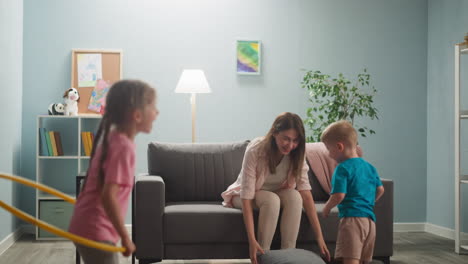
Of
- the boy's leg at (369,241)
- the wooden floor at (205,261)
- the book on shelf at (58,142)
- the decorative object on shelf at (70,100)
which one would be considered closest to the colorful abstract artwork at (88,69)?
the decorative object on shelf at (70,100)

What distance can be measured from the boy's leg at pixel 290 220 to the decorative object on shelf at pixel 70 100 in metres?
2.31

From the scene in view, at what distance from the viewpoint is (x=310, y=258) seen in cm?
284

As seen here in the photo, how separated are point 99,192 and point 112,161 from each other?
12 centimetres

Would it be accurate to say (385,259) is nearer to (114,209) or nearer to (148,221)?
(148,221)

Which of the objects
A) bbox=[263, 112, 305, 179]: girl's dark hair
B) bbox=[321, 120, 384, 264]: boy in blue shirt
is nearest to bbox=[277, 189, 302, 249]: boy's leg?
bbox=[263, 112, 305, 179]: girl's dark hair

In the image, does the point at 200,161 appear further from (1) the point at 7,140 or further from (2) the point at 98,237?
(2) the point at 98,237

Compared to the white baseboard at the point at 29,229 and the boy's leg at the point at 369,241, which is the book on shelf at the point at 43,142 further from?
the boy's leg at the point at 369,241

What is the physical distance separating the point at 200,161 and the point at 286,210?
929 mm

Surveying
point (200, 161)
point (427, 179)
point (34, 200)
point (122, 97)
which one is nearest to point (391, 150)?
point (427, 179)

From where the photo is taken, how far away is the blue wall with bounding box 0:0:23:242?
4117 millimetres

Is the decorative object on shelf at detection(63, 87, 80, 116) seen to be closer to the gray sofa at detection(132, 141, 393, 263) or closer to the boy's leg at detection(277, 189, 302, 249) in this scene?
the gray sofa at detection(132, 141, 393, 263)

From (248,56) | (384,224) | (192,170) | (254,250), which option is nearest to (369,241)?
(254,250)

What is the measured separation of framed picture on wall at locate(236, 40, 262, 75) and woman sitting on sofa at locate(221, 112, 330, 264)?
2.02 meters

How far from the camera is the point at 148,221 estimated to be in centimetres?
332
